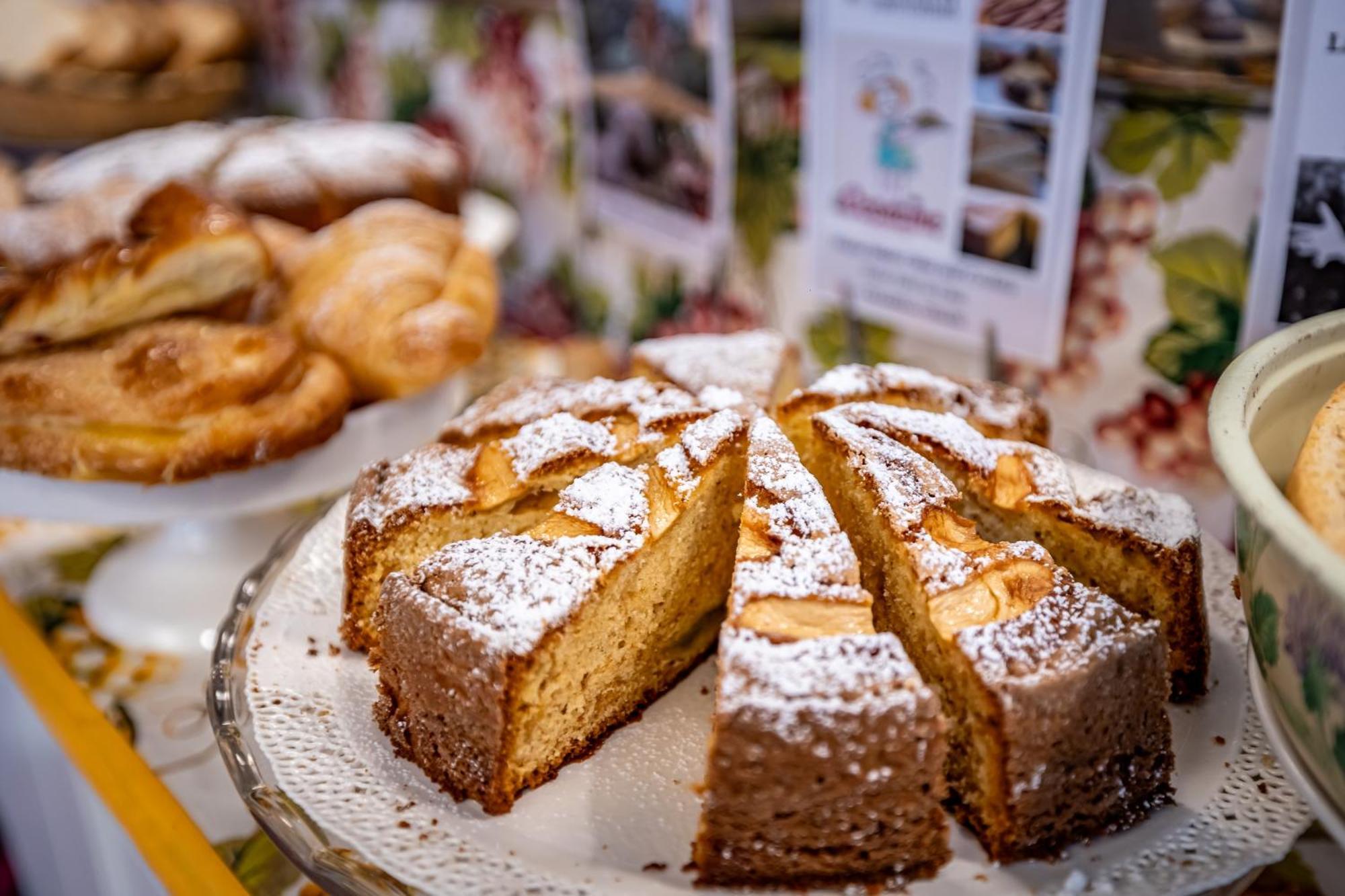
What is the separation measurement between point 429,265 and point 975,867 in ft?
3.58

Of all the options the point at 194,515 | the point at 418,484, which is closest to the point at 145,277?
the point at 194,515

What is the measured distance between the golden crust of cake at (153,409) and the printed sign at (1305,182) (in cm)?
109

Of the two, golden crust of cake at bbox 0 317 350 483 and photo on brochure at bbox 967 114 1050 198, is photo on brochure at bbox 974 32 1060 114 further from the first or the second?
golden crust of cake at bbox 0 317 350 483

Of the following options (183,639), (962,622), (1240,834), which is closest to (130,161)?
(183,639)

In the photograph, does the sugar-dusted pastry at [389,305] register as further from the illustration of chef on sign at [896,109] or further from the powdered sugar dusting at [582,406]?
the illustration of chef on sign at [896,109]

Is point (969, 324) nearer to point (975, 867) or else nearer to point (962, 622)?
point (962, 622)

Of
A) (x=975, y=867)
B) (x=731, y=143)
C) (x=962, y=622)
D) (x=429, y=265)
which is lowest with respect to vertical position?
(x=975, y=867)

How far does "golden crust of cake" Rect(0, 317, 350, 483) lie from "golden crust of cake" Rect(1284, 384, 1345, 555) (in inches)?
41.2

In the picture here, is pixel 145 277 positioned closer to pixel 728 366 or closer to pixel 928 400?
pixel 728 366

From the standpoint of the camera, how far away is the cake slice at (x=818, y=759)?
33.5 inches

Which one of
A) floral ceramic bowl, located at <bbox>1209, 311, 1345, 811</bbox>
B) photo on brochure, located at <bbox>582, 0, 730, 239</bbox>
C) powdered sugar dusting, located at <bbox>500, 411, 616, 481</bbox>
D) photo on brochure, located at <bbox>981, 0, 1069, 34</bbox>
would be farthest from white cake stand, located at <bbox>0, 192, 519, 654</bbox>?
floral ceramic bowl, located at <bbox>1209, 311, 1345, 811</bbox>

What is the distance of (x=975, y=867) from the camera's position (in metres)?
0.90

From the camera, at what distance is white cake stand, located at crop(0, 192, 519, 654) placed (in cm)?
133

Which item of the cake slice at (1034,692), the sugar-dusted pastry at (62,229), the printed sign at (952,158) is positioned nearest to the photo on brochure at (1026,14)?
the printed sign at (952,158)
